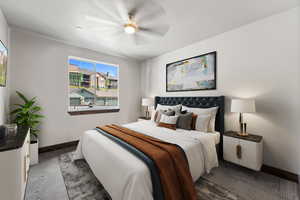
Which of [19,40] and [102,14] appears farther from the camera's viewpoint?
[19,40]

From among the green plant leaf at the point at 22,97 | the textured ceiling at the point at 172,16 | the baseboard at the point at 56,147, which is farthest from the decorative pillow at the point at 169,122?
the green plant leaf at the point at 22,97

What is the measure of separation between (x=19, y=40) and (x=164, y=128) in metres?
3.64

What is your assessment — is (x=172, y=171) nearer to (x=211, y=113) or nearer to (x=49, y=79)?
(x=211, y=113)

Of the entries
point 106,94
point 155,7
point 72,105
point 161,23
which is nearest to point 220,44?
point 161,23

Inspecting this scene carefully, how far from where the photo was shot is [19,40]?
103 inches

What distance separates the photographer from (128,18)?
81.3 inches

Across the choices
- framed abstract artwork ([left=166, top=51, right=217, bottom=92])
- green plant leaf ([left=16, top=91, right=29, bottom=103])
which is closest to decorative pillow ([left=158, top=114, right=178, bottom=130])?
framed abstract artwork ([left=166, top=51, right=217, bottom=92])

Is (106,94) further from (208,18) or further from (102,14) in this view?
(208,18)

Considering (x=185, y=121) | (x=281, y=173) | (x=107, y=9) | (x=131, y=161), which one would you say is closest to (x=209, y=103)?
(x=185, y=121)

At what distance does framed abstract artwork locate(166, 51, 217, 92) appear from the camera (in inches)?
114

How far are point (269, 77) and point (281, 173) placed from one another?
162cm

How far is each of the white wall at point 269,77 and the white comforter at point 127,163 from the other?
99 cm

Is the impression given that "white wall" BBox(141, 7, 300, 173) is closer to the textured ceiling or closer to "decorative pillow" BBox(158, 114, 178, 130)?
the textured ceiling

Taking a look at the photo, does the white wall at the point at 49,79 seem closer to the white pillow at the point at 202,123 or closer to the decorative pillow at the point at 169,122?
the decorative pillow at the point at 169,122
